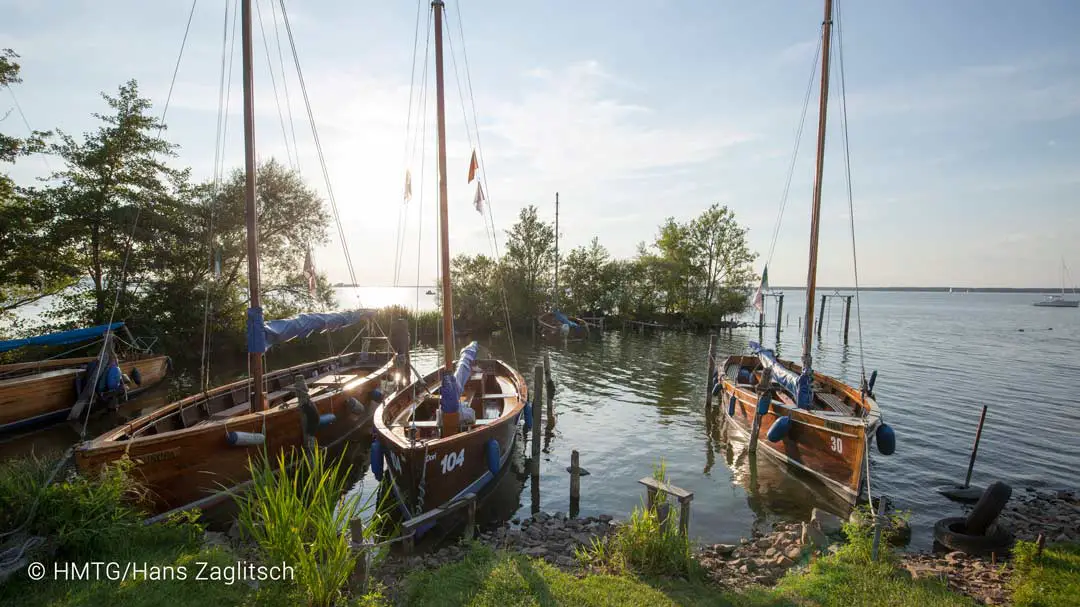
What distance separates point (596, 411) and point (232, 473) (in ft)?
38.6

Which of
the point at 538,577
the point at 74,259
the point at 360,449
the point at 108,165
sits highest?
the point at 108,165

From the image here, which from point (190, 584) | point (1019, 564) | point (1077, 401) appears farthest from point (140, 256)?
point (1077, 401)

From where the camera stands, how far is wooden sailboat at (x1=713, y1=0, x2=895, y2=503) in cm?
1013

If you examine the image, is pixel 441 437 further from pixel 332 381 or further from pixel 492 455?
pixel 332 381

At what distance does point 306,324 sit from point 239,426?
4.22 metres

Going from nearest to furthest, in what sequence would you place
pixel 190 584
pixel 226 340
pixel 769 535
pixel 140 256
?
pixel 190 584, pixel 769 535, pixel 140 256, pixel 226 340

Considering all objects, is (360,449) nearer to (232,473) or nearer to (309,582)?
(232,473)

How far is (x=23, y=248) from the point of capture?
18.7 metres

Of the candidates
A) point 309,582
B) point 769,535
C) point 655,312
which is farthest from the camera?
point 655,312

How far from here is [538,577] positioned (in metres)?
5.56

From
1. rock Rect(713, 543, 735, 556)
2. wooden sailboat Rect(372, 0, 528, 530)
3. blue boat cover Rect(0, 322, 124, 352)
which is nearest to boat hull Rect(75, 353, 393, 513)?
wooden sailboat Rect(372, 0, 528, 530)

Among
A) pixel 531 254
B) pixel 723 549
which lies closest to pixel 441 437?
pixel 723 549

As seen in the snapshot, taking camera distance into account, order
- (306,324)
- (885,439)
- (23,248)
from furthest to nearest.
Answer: (23,248) < (306,324) < (885,439)

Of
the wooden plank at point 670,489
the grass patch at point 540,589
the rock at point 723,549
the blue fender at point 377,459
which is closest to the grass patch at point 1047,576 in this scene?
the grass patch at point 540,589
